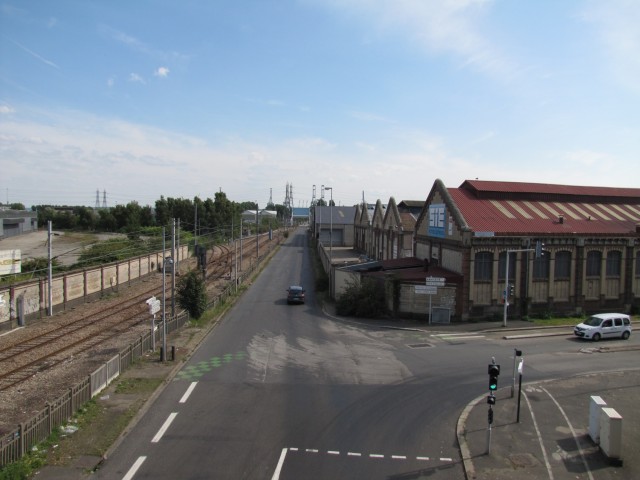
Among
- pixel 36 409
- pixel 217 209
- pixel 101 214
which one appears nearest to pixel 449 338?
pixel 36 409

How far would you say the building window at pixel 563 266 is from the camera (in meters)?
37.8

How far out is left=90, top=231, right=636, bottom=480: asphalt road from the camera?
13.6 meters

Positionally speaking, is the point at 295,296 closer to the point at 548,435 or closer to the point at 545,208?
the point at 545,208

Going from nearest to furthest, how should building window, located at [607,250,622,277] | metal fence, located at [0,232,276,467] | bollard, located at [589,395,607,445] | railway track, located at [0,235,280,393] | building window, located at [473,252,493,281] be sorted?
metal fence, located at [0,232,276,467] < bollard, located at [589,395,607,445] < railway track, located at [0,235,280,393] < building window, located at [473,252,493,281] < building window, located at [607,250,622,277]

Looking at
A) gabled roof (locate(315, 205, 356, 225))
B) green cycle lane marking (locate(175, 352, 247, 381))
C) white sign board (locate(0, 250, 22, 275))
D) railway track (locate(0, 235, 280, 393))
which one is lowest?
railway track (locate(0, 235, 280, 393))

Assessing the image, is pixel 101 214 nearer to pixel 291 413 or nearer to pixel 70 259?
pixel 70 259

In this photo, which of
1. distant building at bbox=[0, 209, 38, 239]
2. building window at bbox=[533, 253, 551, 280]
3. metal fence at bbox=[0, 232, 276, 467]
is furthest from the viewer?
distant building at bbox=[0, 209, 38, 239]

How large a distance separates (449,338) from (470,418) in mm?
13805

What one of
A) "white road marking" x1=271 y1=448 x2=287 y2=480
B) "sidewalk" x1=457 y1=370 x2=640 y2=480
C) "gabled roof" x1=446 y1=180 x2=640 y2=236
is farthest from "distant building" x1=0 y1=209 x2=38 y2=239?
"sidewalk" x1=457 y1=370 x2=640 y2=480

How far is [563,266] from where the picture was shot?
124 feet

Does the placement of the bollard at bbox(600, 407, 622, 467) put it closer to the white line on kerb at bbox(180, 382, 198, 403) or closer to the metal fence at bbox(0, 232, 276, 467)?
the white line on kerb at bbox(180, 382, 198, 403)

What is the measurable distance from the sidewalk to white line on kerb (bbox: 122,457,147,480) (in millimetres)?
8923

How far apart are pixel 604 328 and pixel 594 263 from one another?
9.70 metres

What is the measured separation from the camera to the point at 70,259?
77.6 metres
